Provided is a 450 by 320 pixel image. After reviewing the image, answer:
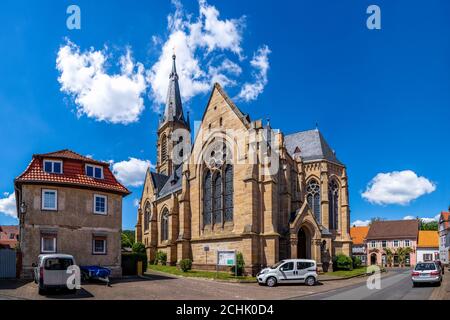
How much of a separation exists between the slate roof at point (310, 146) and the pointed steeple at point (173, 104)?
2716 centimetres

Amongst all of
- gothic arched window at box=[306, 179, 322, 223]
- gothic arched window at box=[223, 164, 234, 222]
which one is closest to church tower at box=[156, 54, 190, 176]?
gothic arched window at box=[306, 179, 322, 223]

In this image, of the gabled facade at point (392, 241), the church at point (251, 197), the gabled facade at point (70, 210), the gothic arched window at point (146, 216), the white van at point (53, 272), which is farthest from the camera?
the gabled facade at point (392, 241)

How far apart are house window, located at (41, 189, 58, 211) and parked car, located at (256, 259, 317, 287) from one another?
47.7 feet

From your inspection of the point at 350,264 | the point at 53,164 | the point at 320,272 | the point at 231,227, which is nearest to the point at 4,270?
the point at 53,164

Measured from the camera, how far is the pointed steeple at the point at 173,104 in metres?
72.3

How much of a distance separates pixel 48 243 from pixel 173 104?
51.0 meters

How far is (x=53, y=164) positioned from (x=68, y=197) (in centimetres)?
256

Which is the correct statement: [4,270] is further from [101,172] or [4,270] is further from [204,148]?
[204,148]

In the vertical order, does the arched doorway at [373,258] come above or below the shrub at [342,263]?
below

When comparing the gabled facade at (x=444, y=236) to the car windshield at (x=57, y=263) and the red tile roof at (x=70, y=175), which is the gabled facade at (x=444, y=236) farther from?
the car windshield at (x=57, y=263)

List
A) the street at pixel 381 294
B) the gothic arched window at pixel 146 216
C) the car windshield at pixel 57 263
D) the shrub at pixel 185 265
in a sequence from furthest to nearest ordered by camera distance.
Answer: the gothic arched window at pixel 146 216, the shrub at pixel 185 265, the street at pixel 381 294, the car windshield at pixel 57 263

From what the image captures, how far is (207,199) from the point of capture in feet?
131

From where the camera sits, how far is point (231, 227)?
36.2 meters

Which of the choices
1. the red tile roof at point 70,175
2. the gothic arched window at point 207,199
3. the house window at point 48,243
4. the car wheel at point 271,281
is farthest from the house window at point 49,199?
the gothic arched window at point 207,199
